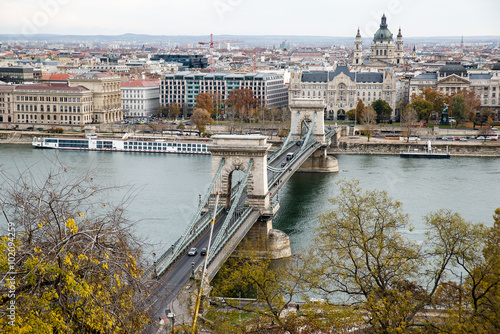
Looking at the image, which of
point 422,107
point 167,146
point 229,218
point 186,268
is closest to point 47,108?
point 167,146

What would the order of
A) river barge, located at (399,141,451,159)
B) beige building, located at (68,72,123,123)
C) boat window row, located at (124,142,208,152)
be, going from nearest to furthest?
river barge, located at (399,141,451,159), boat window row, located at (124,142,208,152), beige building, located at (68,72,123,123)

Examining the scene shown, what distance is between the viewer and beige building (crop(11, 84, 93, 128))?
156 feet

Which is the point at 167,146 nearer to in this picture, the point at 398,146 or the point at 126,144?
the point at 126,144

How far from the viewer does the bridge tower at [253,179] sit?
58.9ft

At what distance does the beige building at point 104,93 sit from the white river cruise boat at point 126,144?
7.95 m

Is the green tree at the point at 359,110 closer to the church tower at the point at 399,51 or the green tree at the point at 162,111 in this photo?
the green tree at the point at 162,111

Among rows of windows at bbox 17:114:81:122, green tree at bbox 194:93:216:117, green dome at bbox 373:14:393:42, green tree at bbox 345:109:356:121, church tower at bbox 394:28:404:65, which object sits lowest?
rows of windows at bbox 17:114:81:122

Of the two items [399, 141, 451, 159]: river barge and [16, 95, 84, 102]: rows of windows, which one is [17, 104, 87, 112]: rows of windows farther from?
[399, 141, 451, 159]: river barge

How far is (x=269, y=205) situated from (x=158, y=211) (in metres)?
4.33

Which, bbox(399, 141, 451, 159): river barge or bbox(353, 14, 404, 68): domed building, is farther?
bbox(353, 14, 404, 68): domed building

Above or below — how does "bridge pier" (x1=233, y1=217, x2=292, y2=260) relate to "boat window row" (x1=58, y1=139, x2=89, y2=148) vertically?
above

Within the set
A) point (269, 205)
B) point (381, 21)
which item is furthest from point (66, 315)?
point (381, 21)

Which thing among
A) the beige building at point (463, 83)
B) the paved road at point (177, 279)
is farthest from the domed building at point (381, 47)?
the paved road at point (177, 279)

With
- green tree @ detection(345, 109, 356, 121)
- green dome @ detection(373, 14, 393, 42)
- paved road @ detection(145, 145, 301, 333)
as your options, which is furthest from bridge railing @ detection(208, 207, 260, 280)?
green dome @ detection(373, 14, 393, 42)
